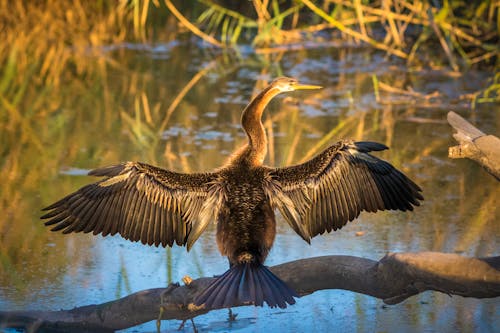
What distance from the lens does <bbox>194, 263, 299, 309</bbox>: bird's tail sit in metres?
4.13

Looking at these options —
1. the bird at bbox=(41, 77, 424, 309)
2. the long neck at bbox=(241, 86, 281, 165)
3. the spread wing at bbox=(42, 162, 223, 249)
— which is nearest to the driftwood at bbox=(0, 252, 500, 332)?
the bird at bbox=(41, 77, 424, 309)

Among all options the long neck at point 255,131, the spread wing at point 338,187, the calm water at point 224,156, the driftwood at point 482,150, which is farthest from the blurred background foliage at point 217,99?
the driftwood at point 482,150

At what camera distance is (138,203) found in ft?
15.9

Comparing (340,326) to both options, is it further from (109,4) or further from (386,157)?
(109,4)

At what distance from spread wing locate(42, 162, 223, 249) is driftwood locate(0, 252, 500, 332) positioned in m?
0.36

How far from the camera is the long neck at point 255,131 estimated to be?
496 cm

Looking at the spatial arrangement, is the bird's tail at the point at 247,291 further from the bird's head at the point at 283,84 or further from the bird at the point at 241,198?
the bird's head at the point at 283,84

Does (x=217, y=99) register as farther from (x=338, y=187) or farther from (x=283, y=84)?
(x=338, y=187)

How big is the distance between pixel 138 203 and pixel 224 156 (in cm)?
281

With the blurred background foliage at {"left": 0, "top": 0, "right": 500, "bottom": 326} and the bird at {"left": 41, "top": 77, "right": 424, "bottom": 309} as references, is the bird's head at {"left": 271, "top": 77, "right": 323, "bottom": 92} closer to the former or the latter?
the bird at {"left": 41, "top": 77, "right": 424, "bottom": 309}

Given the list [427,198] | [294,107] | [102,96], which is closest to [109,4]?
[102,96]

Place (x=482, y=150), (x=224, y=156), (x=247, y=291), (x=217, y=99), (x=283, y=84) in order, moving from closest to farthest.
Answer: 1. (x=247, y=291)
2. (x=482, y=150)
3. (x=283, y=84)
4. (x=224, y=156)
5. (x=217, y=99)

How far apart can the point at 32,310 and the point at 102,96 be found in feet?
16.8

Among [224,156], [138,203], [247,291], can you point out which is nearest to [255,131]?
[138,203]
